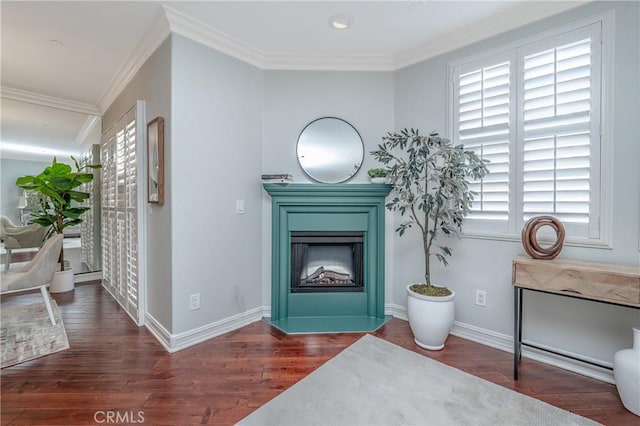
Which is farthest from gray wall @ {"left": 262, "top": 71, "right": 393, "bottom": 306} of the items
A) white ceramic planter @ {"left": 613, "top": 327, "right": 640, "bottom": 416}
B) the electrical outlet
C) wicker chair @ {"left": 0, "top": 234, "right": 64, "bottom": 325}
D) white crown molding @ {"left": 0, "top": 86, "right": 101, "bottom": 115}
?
white crown molding @ {"left": 0, "top": 86, "right": 101, "bottom": 115}

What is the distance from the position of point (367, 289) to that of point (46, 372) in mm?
2552

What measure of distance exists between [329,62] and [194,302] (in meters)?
2.60

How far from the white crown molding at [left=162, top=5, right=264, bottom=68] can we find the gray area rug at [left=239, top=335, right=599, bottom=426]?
2.74 metres

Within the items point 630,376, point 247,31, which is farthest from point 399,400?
point 247,31

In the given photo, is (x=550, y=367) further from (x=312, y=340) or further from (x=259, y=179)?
(x=259, y=179)

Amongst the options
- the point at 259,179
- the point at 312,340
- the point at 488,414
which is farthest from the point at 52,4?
the point at 488,414

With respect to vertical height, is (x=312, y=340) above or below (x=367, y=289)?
below

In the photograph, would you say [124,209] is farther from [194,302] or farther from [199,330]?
[199,330]

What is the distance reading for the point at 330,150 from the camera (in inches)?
113

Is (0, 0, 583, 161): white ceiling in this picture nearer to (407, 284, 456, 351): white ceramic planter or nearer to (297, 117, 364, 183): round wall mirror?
(297, 117, 364, 183): round wall mirror

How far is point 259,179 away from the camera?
2830 mm

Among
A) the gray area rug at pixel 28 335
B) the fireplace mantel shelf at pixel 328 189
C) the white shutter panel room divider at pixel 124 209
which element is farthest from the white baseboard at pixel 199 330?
the fireplace mantel shelf at pixel 328 189

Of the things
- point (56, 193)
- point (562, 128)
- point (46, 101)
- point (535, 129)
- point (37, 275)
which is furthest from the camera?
point (46, 101)

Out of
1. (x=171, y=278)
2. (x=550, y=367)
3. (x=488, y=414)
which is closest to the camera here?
(x=488, y=414)
